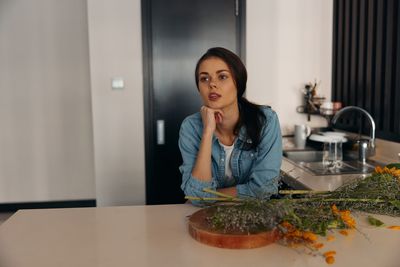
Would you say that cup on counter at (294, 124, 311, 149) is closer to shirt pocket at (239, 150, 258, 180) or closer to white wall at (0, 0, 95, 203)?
shirt pocket at (239, 150, 258, 180)

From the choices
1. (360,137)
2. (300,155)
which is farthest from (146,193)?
(360,137)

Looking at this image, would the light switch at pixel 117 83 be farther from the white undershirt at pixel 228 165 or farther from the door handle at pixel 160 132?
the white undershirt at pixel 228 165

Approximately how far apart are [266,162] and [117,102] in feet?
5.48

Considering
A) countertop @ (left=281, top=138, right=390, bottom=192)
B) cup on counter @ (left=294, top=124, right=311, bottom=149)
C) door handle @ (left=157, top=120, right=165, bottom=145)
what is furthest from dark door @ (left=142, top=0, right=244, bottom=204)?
countertop @ (left=281, top=138, right=390, bottom=192)

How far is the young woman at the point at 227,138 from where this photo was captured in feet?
5.30

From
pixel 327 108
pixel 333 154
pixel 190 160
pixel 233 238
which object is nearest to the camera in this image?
pixel 233 238

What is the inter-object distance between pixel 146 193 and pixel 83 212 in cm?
172

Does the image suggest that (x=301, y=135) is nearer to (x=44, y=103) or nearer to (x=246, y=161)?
(x=246, y=161)

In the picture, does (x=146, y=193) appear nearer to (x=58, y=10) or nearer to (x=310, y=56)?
(x=310, y=56)

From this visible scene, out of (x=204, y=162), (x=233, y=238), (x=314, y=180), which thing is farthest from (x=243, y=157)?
(x=233, y=238)

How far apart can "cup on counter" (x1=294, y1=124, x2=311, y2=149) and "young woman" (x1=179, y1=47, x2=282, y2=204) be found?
4.14 feet

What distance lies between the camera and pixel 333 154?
2531 millimetres

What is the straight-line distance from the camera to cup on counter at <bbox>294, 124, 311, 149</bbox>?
300 cm

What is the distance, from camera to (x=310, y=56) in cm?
321
